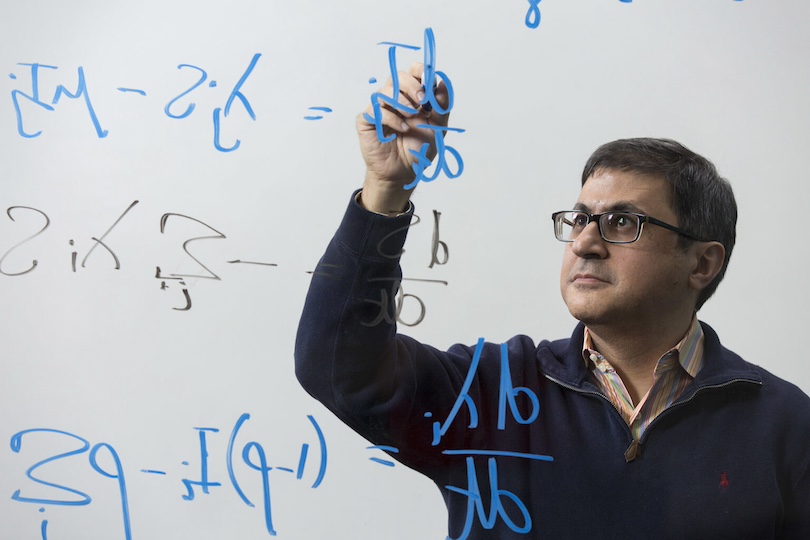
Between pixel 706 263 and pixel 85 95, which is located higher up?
pixel 85 95

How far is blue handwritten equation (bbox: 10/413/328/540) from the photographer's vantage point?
951 mm

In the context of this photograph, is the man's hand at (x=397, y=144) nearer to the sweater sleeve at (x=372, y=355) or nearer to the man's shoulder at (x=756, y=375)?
the sweater sleeve at (x=372, y=355)

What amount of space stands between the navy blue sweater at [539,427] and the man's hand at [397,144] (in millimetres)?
33

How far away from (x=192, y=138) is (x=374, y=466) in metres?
0.46

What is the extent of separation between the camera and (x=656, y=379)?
89 centimetres

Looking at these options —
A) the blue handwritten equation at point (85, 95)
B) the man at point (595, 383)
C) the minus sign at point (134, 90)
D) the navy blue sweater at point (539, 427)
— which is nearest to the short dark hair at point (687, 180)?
the man at point (595, 383)

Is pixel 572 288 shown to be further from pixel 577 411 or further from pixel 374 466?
pixel 374 466

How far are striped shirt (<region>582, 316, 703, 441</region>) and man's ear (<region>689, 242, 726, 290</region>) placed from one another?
1.9 inches

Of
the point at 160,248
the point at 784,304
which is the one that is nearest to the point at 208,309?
the point at 160,248

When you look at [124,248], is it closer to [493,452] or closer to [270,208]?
[270,208]

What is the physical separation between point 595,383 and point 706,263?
0.19 m

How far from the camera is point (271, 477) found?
0.95 m

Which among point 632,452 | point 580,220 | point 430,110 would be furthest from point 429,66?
point 632,452

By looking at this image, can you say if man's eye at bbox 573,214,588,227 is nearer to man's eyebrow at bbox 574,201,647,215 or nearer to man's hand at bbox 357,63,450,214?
man's eyebrow at bbox 574,201,647,215
